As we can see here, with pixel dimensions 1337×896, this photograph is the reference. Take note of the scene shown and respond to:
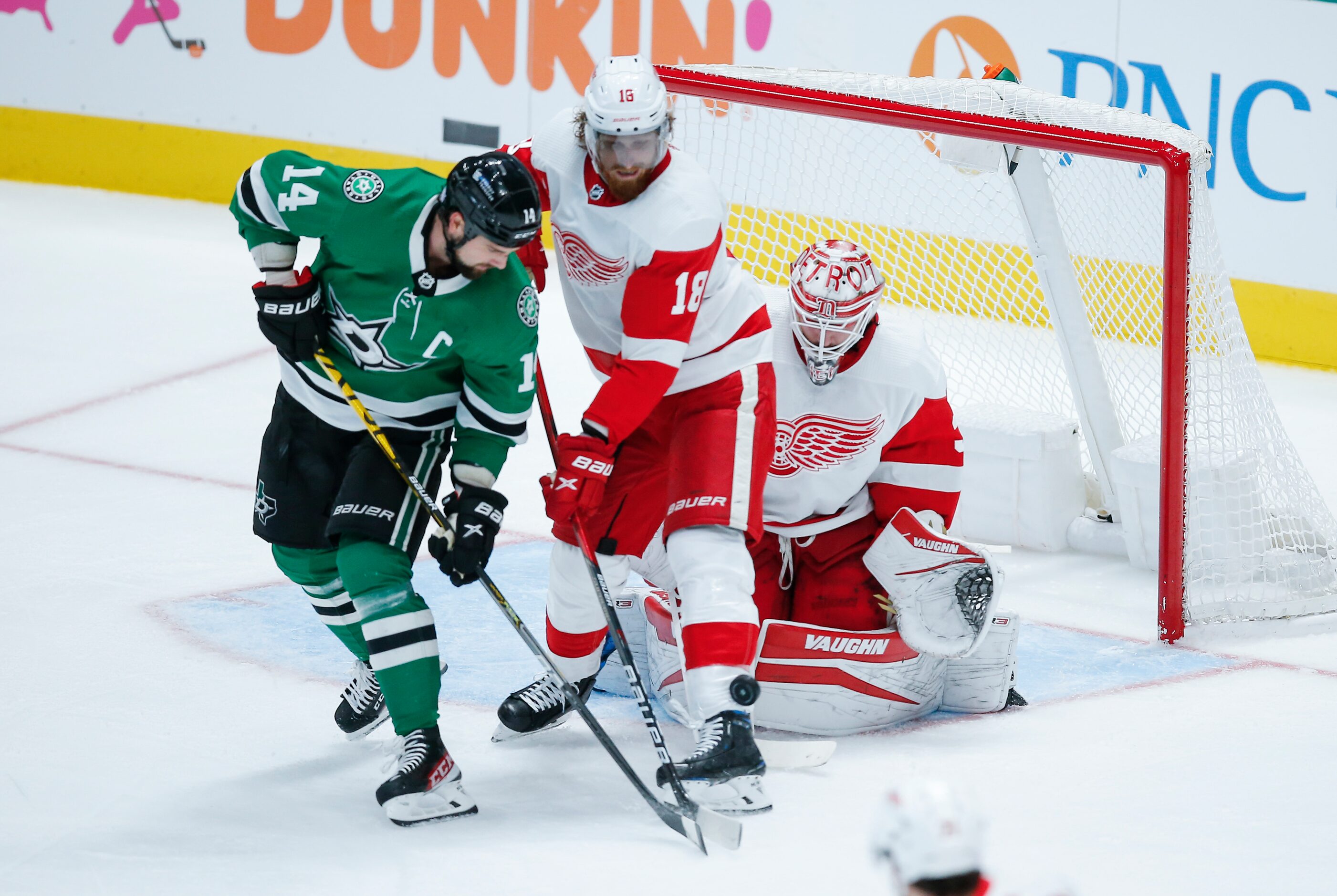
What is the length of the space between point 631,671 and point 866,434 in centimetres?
65

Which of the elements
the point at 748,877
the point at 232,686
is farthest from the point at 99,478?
the point at 748,877

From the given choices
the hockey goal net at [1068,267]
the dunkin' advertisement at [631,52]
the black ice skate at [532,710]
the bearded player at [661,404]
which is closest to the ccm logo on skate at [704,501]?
the bearded player at [661,404]

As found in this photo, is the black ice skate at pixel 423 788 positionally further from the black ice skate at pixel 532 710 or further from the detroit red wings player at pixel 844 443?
the detroit red wings player at pixel 844 443

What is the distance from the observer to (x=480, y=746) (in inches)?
110

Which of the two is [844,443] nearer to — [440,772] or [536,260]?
[536,260]

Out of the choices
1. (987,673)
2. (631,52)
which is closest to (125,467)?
(987,673)

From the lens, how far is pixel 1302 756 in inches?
111

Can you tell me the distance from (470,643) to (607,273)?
98 cm

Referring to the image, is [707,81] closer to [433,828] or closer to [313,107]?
[433,828]

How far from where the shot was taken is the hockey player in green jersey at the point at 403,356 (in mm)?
2432

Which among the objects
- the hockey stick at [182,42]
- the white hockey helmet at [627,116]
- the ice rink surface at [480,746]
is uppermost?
the hockey stick at [182,42]

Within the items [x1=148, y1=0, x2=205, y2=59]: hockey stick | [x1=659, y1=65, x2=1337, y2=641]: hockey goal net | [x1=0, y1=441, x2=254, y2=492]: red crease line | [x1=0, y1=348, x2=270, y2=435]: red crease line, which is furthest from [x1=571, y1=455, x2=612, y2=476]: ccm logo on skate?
[x1=148, y1=0, x2=205, y2=59]: hockey stick

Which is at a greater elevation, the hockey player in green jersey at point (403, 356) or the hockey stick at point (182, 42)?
the hockey stick at point (182, 42)

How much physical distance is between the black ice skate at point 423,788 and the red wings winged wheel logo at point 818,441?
2.84 ft
